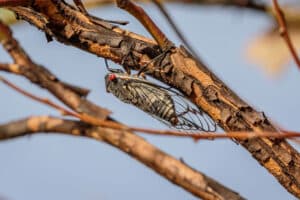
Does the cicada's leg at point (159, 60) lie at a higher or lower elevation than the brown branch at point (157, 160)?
higher

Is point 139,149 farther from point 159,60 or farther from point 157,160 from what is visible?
point 159,60

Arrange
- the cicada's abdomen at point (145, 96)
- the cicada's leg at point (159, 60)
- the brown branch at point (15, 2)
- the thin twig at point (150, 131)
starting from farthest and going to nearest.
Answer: the cicada's abdomen at point (145, 96) < the cicada's leg at point (159, 60) < the brown branch at point (15, 2) < the thin twig at point (150, 131)

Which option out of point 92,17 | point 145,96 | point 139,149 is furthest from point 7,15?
point 139,149

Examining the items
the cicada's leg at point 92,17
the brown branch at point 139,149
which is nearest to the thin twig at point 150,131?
the brown branch at point 139,149

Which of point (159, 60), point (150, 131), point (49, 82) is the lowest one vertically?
point (150, 131)

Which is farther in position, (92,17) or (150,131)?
(92,17)

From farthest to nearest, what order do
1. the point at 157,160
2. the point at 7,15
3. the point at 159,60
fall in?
the point at 7,15 → the point at 159,60 → the point at 157,160

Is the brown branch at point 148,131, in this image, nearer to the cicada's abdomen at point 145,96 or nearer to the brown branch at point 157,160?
the brown branch at point 157,160
